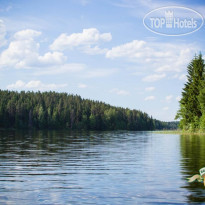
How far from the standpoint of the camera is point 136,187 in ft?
44.4

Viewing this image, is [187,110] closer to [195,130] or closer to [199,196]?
[195,130]

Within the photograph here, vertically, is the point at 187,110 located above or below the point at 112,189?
above

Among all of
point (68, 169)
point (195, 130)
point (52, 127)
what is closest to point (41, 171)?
point (68, 169)

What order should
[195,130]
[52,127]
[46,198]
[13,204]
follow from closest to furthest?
[13,204] → [46,198] → [195,130] → [52,127]

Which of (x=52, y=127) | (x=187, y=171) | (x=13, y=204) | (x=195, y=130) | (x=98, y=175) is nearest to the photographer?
(x=13, y=204)

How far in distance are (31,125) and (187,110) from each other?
133m

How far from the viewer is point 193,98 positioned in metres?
80.2

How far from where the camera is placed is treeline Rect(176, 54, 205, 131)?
77.8 metres

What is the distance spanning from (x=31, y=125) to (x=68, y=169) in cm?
18223

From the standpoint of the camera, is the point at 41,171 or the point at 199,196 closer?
the point at 199,196

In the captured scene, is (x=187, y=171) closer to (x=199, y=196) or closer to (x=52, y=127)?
(x=199, y=196)

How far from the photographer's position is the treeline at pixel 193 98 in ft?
255

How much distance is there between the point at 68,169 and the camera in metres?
19.3

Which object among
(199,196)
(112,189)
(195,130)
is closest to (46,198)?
(112,189)
